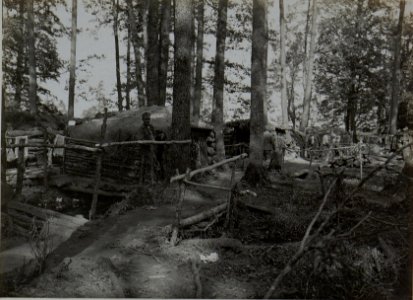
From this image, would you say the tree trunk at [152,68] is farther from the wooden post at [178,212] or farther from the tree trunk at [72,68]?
the wooden post at [178,212]

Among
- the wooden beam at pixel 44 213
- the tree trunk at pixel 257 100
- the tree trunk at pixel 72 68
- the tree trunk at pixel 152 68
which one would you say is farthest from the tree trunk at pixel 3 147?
the tree trunk at pixel 72 68

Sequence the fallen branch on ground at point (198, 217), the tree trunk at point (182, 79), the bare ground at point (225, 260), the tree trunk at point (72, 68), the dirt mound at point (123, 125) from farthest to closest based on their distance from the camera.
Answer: the tree trunk at point (72, 68) < the dirt mound at point (123, 125) < the tree trunk at point (182, 79) < the fallen branch on ground at point (198, 217) < the bare ground at point (225, 260)

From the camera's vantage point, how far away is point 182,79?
990 centimetres

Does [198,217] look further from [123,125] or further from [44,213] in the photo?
[123,125]

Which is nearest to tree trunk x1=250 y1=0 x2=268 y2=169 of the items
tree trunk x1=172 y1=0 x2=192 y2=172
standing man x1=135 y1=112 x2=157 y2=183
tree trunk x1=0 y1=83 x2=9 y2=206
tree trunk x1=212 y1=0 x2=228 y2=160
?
tree trunk x1=172 y1=0 x2=192 y2=172

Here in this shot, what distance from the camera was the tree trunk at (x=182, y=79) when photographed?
9727mm

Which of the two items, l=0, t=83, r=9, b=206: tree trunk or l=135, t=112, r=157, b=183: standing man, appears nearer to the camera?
l=0, t=83, r=9, b=206: tree trunk

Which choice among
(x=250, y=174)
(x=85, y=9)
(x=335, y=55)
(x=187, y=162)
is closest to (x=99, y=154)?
(x=187, y=162)

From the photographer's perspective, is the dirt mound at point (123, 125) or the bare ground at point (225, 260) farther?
the dirt mound at point (123, 125)

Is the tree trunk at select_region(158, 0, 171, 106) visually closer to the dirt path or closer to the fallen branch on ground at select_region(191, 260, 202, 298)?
the dirt path

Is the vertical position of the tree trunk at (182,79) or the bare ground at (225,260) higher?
the tree trunk at (182,79)

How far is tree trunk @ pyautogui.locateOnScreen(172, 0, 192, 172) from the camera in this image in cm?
973

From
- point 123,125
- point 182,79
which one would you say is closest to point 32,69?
point 123,125

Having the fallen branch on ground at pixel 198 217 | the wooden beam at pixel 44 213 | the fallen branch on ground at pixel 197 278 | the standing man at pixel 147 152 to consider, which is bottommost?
the fallen branch on ground at pixel 197 278
